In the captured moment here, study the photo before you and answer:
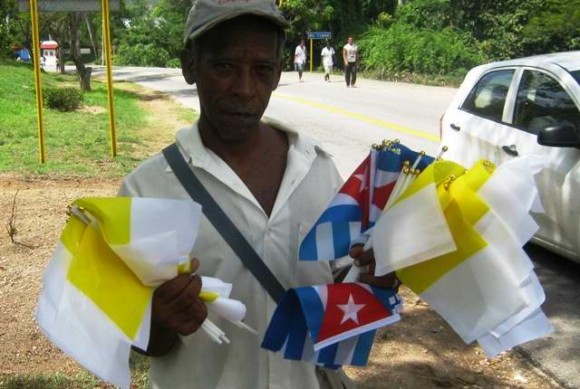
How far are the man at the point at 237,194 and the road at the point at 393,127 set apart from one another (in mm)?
289

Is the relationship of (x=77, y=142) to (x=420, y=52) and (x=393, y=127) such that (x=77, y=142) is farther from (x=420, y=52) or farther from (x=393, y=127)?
(x=420, y=52)

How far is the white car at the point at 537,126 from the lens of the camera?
16.5 ft

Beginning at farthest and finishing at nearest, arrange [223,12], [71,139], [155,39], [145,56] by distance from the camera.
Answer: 1. [155,39]
2. [145,56]
3. [71,139]
4. [223,12]

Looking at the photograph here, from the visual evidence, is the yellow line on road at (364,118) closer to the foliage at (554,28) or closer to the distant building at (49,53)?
the foliage at (554,28)

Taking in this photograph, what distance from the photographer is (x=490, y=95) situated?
21.5ft

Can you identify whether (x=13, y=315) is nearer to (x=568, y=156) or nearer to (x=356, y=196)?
(x=356, y=196)

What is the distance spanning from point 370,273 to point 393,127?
1285 centimetres

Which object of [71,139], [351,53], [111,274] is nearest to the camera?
[111,274]

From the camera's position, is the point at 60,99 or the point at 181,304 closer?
the point at 181,304

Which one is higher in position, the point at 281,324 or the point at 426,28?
the point at 426,28

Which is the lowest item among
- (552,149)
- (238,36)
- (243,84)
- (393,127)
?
(393,127)

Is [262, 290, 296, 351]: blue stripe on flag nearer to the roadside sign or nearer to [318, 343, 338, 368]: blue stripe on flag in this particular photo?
[318, 343, 338, 368]: blue stripe on flag

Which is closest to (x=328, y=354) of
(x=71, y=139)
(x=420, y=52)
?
(x=71, y=139)

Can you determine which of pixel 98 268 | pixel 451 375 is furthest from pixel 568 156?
pixel 98 268
